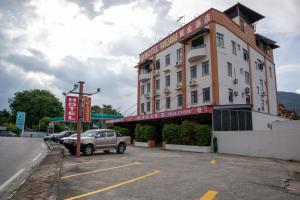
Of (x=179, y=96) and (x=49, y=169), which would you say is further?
(x=179, y=96)

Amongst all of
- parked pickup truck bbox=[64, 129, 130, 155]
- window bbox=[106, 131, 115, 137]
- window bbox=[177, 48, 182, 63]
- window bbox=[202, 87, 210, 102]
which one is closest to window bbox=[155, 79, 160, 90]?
window bbox=[177, 48, 182, 63]

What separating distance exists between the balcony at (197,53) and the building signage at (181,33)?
2.33m

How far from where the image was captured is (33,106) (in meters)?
73.6

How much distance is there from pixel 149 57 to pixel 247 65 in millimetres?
14839

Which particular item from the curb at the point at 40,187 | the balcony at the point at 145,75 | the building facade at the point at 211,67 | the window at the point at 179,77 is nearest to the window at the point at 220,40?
the building facade at the point at 211,67

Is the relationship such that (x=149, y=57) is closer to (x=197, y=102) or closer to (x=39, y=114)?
(x=197, y=102)

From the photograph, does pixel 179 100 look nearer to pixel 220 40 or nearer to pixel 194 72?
pixel 194 72

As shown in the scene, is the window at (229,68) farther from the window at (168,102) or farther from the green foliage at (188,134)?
the green foliage at (188,134)

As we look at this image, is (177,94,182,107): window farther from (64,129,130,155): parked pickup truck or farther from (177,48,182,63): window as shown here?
(64,129,130,155): parked pickup truck

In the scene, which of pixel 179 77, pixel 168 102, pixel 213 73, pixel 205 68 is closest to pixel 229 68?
pixel 205 68

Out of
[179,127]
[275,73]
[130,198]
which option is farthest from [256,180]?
[275,73]

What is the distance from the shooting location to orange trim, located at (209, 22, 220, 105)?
86.9 ft

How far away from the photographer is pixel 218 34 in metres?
28.7

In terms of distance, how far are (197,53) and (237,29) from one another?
821 centimetres
